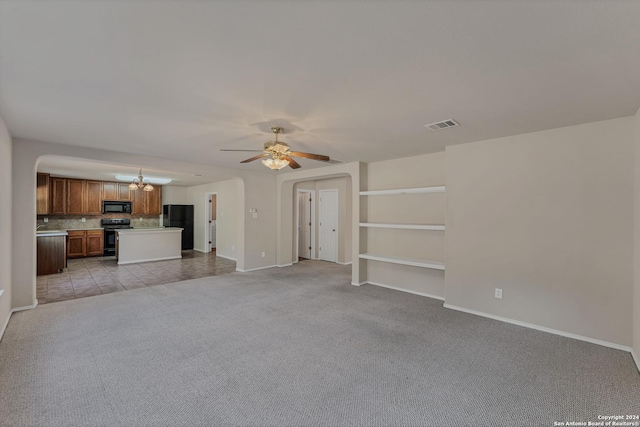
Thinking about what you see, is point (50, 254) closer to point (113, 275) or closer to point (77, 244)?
point (113, 275)

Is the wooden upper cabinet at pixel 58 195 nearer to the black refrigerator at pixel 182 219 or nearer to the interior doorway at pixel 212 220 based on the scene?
the black refrigerator at pixel 182 219

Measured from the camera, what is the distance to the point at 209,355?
261cm

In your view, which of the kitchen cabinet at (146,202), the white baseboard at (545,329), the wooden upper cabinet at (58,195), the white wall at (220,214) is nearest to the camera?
the white baseboard at (545,329)

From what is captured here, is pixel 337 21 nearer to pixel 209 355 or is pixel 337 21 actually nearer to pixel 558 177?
pixel 209 355

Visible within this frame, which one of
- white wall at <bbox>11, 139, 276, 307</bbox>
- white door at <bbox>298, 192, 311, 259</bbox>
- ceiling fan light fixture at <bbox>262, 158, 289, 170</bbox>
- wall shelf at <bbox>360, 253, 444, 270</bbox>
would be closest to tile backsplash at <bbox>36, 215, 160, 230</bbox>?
white wall at <bbox>11, 139, 276, 307</bbox>

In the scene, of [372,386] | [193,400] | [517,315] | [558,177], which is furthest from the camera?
[517,315]

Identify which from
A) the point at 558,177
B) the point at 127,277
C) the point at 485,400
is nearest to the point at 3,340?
the point at 127,277

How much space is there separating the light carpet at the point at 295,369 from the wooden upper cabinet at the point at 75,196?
5.41 meters

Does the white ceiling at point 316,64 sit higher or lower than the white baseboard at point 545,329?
higher

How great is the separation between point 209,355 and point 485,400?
2371 millimetres

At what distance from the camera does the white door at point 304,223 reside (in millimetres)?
8352

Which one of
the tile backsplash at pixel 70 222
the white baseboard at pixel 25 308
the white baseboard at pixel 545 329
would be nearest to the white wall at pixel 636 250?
the white baseboard at pixel 545 329

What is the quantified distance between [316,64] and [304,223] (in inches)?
265

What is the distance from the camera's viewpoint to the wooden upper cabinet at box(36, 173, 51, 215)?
695 cm
